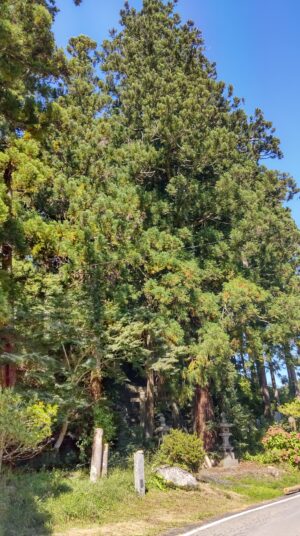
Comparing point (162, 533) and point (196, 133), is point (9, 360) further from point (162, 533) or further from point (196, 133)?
point (196, 133)

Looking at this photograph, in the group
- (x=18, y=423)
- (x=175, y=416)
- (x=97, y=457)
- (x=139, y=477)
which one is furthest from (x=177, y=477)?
(x=175, y=416)

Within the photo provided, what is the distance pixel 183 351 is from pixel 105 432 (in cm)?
399

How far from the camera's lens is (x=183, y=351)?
1577 cm

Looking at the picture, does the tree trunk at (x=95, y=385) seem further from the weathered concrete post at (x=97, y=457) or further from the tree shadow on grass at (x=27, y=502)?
the tree shadow on grass at (x=27, y=502)

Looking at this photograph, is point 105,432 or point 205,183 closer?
point 105,432

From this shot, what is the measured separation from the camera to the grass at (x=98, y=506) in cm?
787

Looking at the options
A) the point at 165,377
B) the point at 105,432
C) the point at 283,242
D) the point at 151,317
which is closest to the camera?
the point at 105,432

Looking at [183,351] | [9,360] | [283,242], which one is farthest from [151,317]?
[283,242]

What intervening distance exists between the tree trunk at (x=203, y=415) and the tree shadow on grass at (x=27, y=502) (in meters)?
8.96

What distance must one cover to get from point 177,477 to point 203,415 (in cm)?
638

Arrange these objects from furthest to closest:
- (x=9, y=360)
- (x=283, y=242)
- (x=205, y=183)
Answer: (x=283, y=242), (x=205, y=183), (x=9, y=360)

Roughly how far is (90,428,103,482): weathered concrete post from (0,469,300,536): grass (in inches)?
17.3

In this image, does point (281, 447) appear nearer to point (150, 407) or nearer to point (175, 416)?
point (175, 416)

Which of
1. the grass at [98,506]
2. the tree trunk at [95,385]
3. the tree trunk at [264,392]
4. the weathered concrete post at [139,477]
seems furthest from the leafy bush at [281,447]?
the weathered concrete post at [139,477]
